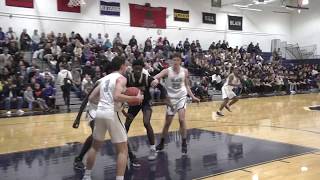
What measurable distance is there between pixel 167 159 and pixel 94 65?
42.2 feet

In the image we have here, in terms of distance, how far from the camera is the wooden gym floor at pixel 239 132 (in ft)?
19.6

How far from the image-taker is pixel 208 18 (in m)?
29.8

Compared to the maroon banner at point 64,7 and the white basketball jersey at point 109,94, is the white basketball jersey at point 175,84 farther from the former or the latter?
the maroon banner at point 64,7

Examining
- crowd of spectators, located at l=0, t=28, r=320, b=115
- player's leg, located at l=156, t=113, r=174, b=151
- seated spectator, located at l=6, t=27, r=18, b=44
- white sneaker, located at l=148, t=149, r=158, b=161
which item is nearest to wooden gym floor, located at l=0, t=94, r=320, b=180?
player's leg, located at l=156, t=113, r=174, b=151

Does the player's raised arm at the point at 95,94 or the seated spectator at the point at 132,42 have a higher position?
the seated spectator at the point at 132,42

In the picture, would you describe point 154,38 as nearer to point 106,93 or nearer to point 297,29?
point 297,29

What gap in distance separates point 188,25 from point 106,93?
24.2m

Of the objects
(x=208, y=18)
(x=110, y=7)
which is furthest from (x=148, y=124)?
(x=208, y=18)

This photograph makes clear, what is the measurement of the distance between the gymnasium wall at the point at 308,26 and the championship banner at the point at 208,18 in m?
9.97

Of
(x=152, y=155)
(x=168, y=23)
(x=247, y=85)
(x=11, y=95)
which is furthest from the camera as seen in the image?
(x=168, y=23)

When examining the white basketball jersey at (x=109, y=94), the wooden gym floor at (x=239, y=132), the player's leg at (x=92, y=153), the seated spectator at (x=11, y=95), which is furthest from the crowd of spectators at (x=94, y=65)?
the white basketball jersey at (x=109, y=94)

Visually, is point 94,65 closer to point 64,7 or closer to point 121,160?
point 64,7

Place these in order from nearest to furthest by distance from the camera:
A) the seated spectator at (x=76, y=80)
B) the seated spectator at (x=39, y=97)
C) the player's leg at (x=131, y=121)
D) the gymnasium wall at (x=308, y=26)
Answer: the player's leg at (x=131, y=121)
the seated spectator at (x=39, y=97)
the seated spectator at (x=76, y=80)
the gymnasium wall at (x=308, y=26)

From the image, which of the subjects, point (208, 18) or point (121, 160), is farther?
point (208, 18)
